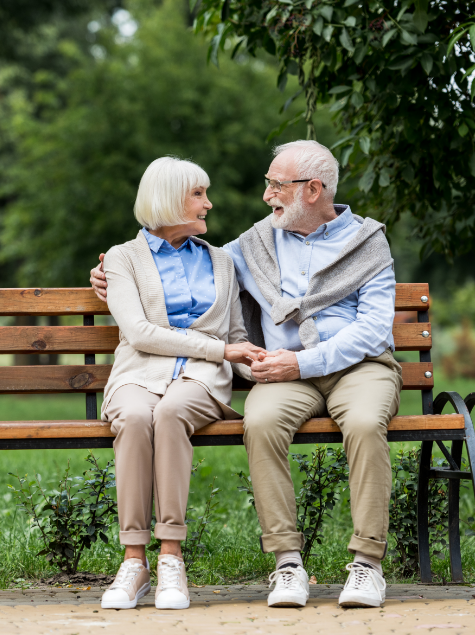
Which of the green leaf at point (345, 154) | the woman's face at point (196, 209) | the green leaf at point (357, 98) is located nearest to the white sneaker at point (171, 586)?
the woman's face at point (196, 209)

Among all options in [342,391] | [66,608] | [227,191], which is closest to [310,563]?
[342,391]

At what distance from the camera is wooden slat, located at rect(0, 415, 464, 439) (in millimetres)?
3188

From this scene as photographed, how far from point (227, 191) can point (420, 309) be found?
11619mm

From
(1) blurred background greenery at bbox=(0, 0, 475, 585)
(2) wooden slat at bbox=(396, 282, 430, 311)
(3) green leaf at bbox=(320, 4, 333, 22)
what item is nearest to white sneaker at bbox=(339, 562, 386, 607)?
(2) wooden slat at bbox=(396, 282, 430, 311)

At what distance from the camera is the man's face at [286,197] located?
12.0ft

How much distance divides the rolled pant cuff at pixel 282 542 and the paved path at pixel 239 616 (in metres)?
0.21

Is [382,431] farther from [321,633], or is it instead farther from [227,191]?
[227,191]

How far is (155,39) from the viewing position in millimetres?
16938

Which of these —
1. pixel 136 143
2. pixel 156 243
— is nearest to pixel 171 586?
pixel 156 243

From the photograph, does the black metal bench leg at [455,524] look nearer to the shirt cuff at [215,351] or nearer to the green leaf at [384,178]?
the shirt cuff at [215,351]

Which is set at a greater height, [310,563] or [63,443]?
[63,443]

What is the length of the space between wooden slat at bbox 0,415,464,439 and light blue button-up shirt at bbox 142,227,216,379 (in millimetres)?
353

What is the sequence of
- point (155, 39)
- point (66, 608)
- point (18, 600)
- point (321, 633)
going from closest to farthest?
point (321, 633), point (66, 608), point (18, 600), point (155, 39)

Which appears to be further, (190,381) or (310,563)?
(310,563)
